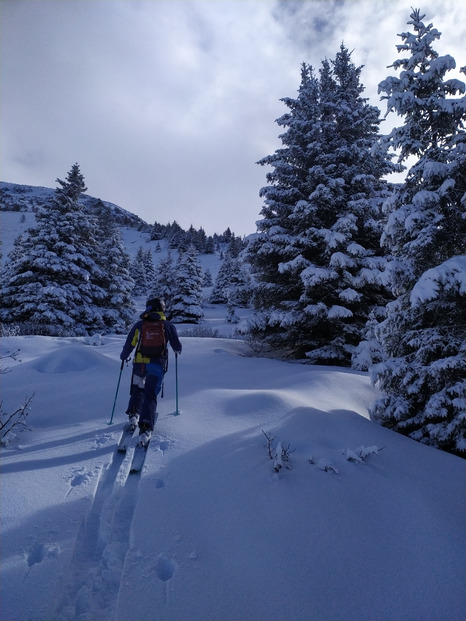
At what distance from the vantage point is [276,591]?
7.91ft

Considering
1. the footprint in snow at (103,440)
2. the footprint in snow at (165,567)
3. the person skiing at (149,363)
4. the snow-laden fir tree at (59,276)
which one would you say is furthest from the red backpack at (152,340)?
the snow-laden fir tree at (59,276)

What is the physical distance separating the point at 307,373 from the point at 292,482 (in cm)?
509

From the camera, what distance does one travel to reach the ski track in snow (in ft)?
7.37

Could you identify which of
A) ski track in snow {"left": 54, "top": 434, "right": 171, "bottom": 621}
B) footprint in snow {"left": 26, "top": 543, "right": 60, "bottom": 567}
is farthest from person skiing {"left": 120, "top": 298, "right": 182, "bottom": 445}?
footprint in snow {"left": 26, "top": 543, "right": 60, "bottom": 567}

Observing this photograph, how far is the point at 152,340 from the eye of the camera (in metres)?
5.42

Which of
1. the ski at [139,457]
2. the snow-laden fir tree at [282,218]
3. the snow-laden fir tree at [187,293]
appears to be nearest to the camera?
the ski at [139,457]

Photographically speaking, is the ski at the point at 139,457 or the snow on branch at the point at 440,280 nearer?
the ski at the point at 139,457

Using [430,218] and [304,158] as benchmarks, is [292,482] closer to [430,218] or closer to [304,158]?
[430,218]

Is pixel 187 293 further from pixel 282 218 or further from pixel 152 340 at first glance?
pixel 152 340

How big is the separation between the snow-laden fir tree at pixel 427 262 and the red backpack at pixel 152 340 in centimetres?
378

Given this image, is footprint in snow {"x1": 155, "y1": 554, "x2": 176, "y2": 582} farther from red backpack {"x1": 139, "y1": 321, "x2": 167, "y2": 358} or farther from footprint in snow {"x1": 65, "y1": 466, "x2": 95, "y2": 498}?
red backpack {"x1": 139, "y1": 321, "x2": 167, "y2": 358}

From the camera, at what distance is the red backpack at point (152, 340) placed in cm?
538

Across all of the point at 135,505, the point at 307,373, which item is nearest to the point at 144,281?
the point at 307,373

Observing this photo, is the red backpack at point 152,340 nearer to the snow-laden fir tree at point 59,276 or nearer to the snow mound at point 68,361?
the snow mound at point 68,361
